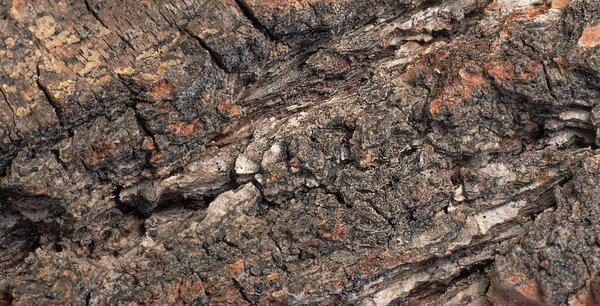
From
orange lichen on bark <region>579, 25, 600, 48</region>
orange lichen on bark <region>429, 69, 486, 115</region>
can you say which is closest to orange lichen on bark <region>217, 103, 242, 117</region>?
orange lichen on bark <region>429, 69, 486, 115</region>

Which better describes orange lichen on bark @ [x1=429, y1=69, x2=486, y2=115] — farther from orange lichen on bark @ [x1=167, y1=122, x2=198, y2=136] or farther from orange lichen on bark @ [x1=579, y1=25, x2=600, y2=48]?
orange lichen on bark @ [x1=167, y1=122, x2=198, y2=136]

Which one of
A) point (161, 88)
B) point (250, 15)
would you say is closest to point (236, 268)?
point (161, 88)

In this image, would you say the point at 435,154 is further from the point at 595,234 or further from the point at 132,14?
the point at 132,14

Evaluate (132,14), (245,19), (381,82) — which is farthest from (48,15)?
(381,82)

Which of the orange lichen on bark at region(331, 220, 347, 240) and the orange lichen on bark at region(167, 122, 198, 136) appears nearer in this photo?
the orange lichen on bark at region(331, 220, 347, 240)

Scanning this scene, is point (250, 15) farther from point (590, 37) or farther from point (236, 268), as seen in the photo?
point (590, 37)
